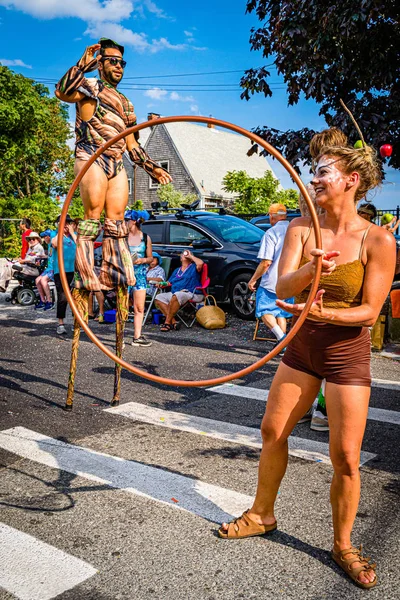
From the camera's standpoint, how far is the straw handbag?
11188mm

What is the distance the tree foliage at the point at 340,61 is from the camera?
8.02 meters

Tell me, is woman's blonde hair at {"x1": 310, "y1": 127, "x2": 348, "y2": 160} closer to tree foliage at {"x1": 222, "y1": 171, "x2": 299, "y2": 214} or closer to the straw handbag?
the straw handbag

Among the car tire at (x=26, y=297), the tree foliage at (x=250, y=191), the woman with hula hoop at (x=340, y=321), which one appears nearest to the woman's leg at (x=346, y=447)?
the woman with hula hoop at (x=340, y=321)

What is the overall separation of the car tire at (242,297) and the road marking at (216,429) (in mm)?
6109

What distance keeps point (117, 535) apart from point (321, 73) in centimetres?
735

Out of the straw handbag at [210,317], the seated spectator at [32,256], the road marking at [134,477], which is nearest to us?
the road marking at [134,477]

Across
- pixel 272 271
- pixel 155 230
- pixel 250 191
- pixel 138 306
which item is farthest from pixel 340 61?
pixel 250 191

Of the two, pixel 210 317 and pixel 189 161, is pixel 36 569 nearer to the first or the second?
pixel 210 317

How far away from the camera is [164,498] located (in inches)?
149

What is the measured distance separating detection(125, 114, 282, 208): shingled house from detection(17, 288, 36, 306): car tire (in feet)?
74.2

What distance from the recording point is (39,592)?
2.74 meters

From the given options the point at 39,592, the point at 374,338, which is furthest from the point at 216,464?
the point at 374,338

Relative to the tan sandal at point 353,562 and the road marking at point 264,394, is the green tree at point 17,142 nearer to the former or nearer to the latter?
the road marking at point 264,394

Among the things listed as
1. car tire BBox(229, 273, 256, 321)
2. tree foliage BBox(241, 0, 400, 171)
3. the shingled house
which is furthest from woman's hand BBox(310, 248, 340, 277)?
the shingled house
